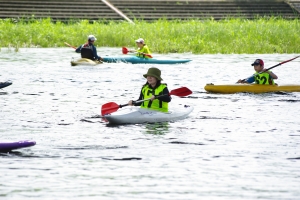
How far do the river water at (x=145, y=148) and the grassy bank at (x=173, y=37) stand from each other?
456 inches

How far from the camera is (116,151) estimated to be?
1144cm

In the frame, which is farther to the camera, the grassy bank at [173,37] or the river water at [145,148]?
the grassy bank at [173,37]

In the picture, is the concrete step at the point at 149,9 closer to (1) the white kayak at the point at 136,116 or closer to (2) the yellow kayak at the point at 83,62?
(2) the yellow kayak at the point at 83,62

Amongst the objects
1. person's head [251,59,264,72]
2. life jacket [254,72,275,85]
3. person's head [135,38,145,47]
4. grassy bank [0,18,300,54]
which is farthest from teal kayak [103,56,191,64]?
person's head [251,59,264,72]

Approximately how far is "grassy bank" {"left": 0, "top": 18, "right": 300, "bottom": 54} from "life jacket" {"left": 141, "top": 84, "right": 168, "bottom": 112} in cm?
1811

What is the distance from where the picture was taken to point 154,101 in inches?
550

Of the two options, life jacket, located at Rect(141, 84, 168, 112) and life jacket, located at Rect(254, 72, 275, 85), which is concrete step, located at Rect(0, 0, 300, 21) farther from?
life jacket, located at Rect(141, 84, 168, 112)

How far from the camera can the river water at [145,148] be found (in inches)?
363

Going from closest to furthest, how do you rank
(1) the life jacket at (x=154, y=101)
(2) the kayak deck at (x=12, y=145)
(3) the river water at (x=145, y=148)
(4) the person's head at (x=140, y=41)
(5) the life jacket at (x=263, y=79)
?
(3) the river water at (x=145, y=148)
(2) the kayak deck at (x=12, y=145)
(1) the life jacket at (x=154, y=101)
(5) the life jacket at (x=263, y=79)
(4) the person's head at (x=140, y=41)

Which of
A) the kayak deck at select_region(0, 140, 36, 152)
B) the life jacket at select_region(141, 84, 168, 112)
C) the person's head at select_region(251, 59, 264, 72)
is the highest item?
the person's head at select_region(251, 59, 264, 72)

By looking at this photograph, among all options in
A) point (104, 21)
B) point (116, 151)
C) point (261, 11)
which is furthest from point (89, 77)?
point (261, 11)

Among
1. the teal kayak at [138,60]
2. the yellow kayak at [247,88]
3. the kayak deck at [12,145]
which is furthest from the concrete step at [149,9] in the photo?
the kayak deck at [12,145]

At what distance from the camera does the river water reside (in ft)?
30.2

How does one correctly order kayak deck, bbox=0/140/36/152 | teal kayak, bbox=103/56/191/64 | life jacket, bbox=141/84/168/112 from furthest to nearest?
teal kayak, bbox=103/56/191/64, life jacket, bbox=141/84/168/112, kayak deck, bbox=0/140/36/152
